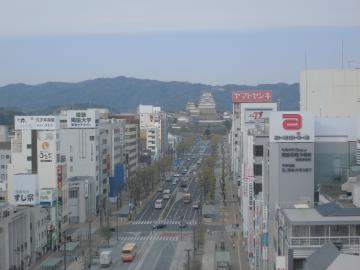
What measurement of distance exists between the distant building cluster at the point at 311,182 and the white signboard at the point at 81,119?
35.0ft

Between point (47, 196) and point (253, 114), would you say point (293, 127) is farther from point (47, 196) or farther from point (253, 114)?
point (253, 114)

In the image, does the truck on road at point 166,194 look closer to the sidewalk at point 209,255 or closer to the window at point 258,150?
the sidewalk at point 209,255

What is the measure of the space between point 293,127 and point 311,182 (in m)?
1.14

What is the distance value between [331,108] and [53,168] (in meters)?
9.59

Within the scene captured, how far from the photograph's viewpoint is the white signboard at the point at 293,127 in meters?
14.3

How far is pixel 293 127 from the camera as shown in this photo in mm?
14383

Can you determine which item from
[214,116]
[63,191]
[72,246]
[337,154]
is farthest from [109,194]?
[214,116]

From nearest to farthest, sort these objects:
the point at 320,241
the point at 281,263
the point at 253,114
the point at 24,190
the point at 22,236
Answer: the point at 320,241
the point at 281,263
the point at 22,236
the point at 24,190
the point at 253,114

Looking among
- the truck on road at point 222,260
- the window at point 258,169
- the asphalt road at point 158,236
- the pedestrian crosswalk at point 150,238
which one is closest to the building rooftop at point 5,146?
the asphalt road at point 158,236

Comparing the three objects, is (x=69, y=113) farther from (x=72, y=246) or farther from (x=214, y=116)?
(x=214, y=116)

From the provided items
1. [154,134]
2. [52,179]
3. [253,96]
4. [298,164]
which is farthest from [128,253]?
[154,134]

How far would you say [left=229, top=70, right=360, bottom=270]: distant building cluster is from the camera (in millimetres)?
10922

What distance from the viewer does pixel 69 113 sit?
28.8 m

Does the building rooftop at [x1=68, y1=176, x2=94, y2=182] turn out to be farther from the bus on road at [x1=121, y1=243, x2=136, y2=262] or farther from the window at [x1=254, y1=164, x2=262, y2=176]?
the window at [x1=254, y1=164, x2=262, y2=176]
